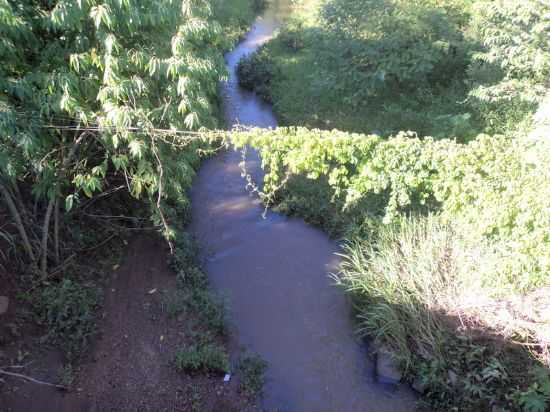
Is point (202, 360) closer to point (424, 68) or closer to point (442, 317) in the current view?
point (442, 317)

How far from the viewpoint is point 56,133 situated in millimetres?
5223

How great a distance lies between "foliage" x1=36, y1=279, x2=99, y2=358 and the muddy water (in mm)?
1998

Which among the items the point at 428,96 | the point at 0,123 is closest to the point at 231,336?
the point at 0,123

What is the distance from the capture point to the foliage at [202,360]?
5505 millimetres

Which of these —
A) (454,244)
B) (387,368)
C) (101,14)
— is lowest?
(387,368)

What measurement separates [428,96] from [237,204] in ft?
17.8

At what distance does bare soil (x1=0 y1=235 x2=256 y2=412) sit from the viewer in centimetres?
507

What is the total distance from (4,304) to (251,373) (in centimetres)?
332

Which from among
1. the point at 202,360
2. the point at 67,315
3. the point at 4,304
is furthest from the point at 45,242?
the point at 202,360

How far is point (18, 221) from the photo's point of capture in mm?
5562

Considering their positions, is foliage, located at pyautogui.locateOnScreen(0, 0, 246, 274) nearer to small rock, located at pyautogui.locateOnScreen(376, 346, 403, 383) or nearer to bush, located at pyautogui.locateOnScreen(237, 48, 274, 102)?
small rock, located at pyautogui.locateOnScreen(376, 346, 403, 383)

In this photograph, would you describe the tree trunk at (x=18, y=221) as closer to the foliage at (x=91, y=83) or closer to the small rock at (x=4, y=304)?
the foliage at (x=91, y=83)

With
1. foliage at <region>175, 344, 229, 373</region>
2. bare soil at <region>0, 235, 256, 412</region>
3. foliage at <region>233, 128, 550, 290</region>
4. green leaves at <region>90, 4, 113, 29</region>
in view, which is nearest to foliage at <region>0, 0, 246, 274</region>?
green leaves at <region>90, 4, 113, 29</region>

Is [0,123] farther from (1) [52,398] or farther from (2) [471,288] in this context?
(2) [471,288]
